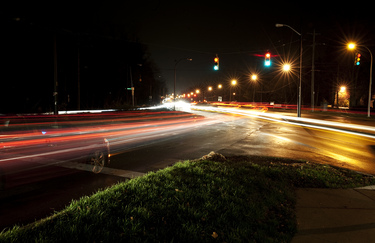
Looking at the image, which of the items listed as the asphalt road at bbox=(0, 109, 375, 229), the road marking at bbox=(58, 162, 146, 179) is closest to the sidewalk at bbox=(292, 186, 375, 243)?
the asphalt road at bbox=(0, 109, 375, 229)

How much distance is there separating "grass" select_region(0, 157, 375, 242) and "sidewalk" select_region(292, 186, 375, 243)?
0.20 m

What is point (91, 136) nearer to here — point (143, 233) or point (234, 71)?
point (143, 233)

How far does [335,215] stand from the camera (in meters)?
4.57

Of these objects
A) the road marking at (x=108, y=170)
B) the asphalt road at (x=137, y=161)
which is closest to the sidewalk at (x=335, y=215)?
the asphalt road at (x=137, y=161)

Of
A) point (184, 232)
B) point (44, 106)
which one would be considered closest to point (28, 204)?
point (184, 232)

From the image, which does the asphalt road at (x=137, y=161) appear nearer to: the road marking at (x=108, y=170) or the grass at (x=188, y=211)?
the road marking at (x=108, y=170)

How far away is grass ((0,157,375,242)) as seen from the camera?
3.49 m

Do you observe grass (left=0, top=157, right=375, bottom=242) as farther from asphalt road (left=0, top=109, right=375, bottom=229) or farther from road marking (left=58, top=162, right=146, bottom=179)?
road marking (left=58, top=162, right=146, bottom=179)

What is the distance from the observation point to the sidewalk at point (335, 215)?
385cm

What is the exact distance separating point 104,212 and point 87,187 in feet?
7.92

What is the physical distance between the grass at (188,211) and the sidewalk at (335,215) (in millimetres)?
198

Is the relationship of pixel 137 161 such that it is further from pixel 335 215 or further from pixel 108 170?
pixel 335 215

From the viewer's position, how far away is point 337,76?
185 feet

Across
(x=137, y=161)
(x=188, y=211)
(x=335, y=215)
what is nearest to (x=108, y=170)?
(x=137, y=161)
